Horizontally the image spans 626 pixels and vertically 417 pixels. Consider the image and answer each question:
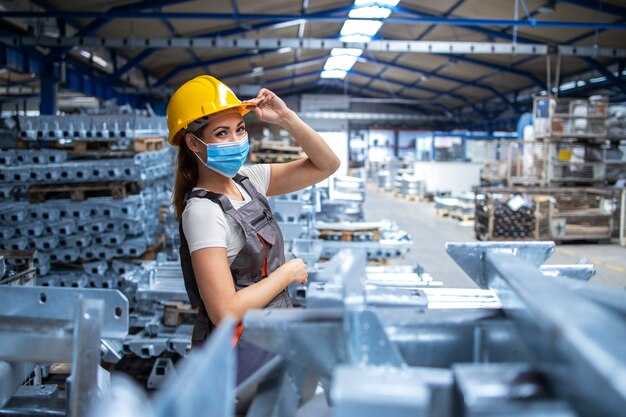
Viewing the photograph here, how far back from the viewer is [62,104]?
21891 mm

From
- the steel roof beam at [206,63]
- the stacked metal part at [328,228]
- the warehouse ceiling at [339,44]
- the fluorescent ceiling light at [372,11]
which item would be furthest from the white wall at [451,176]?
the stacked metal part at [328,228]

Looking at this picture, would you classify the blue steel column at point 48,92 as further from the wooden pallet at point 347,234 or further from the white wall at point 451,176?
the white wall at point 451,176

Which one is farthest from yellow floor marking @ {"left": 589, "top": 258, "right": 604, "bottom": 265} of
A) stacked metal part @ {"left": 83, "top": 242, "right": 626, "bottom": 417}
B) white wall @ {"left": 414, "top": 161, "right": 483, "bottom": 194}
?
white wall @ {"left": 414, "top": 161, "right": 483, "bottom": 194}

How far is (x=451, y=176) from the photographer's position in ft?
55.8

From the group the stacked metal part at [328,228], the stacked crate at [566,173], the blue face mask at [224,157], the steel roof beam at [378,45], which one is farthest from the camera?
the steel roof beam at [378,45]

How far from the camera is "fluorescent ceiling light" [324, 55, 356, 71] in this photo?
1909 centimetres

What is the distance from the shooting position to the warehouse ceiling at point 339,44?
996cm

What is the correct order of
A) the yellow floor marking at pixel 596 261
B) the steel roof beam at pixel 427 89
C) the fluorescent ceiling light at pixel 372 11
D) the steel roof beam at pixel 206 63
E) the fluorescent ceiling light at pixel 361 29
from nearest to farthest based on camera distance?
the yellow floor marking at pixel 596 261, the fluorescent ceiling light at pixel 372 11, the fluorescent ceiling light at pixel 361 29, the steel roof beam at pixel 206 63, the steel roof beam at pixel 427 89

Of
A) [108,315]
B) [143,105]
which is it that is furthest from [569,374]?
[143,105]

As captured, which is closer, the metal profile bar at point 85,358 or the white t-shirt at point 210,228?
the metal profile bar at point 85,358

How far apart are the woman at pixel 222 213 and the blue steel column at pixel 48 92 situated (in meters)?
9.82

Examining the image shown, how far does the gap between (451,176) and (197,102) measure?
15797 mm

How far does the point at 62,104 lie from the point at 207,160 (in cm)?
2249

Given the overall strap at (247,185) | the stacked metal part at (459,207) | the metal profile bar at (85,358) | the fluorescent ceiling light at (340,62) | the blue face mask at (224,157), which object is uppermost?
the fluorescent ceiling light at (340,62)
